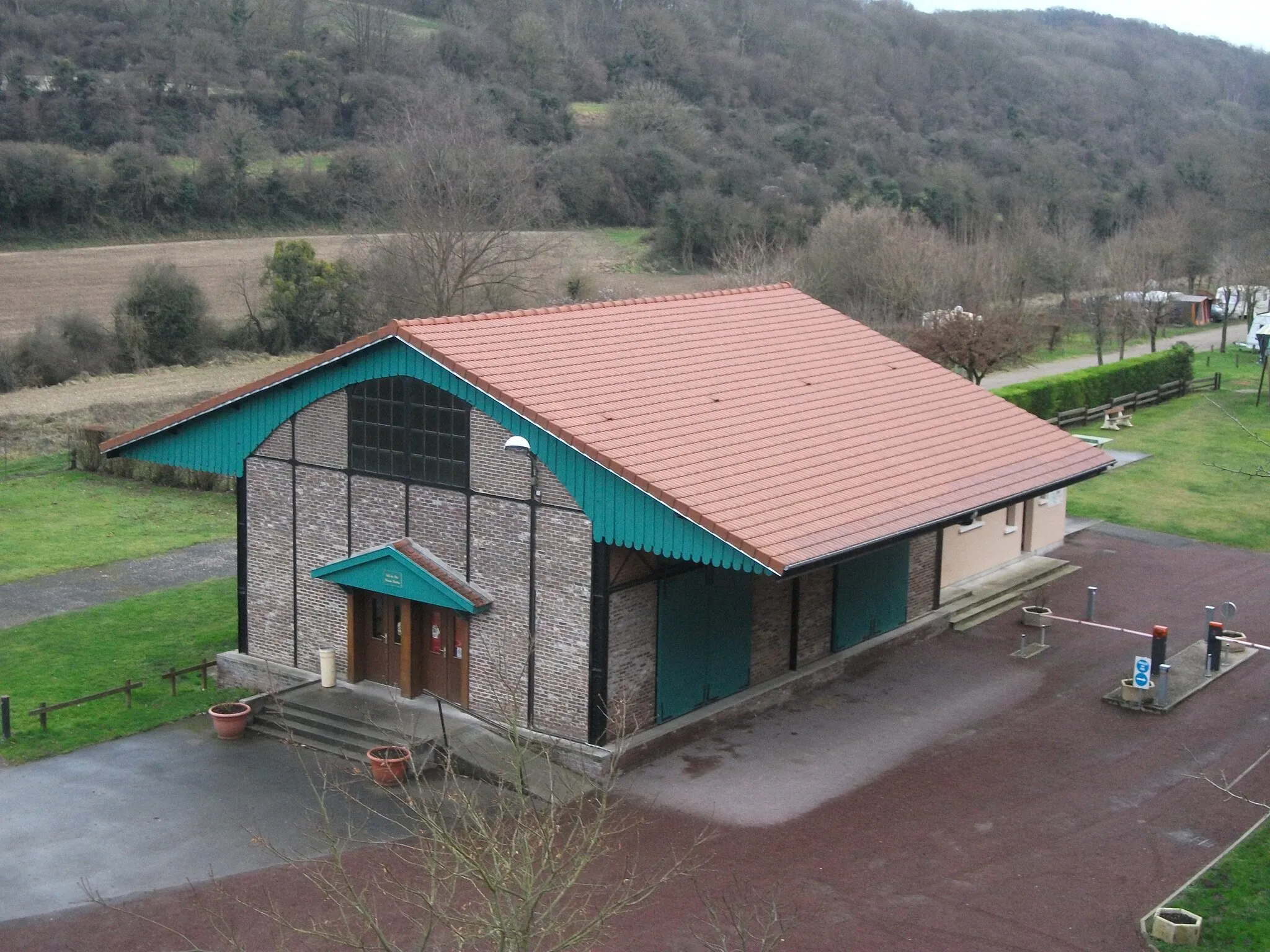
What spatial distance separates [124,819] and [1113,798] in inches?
462

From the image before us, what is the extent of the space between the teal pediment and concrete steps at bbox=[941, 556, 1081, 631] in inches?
367

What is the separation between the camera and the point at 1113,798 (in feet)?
57.4

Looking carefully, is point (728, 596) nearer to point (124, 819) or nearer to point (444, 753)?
point (444, 753)

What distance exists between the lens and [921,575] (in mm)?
24078

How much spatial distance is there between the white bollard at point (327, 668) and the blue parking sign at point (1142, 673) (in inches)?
446

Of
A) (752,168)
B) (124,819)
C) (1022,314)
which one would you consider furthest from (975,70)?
(124,819)

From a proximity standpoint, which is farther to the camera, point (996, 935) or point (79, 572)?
point (79, 572)

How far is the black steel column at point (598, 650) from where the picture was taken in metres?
17.8

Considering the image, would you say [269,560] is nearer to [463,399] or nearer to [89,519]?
[463,399]

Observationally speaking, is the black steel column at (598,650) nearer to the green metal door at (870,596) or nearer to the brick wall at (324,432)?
the brick wall at (324,432)

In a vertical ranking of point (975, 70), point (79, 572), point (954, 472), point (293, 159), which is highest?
point (975, 70)

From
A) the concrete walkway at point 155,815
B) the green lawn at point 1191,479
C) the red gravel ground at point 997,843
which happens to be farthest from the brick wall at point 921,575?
the concrete walkway at point 155,815

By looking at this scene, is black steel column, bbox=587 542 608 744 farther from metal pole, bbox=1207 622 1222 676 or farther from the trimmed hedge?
the trimmed hedge

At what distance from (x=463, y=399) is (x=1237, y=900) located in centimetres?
1064
